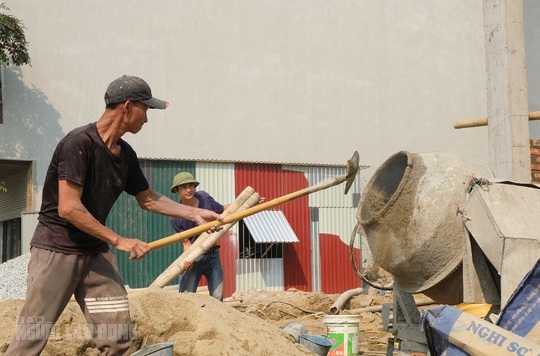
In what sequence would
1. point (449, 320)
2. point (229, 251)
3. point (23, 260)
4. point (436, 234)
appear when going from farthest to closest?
point (229, 251), point (23, 260), point (436, 234), point (449, 320)

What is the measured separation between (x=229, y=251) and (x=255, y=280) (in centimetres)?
96

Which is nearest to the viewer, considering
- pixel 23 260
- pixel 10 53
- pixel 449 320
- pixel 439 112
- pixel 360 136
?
pixel 449 320

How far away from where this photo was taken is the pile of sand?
518 centimetres

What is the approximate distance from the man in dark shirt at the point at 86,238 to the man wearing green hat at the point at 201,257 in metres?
3.04

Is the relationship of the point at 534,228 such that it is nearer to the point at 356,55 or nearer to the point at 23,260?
the point at 23,260

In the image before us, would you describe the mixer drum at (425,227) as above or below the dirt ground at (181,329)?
above

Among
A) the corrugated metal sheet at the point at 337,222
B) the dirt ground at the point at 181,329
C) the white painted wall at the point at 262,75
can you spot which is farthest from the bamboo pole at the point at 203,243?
the corrugated metal sheet at the point at 337,222

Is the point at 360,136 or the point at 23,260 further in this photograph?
the point at 360,136

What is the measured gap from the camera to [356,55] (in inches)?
709

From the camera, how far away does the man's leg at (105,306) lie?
386cm


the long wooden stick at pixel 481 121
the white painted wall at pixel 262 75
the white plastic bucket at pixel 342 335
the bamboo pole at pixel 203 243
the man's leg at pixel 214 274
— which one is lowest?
the white plastic bucket at pixel 342 335

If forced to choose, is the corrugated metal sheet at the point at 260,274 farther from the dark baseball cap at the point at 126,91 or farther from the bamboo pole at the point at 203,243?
the dark baseball cap at the point at 126,91

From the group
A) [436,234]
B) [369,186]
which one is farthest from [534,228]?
[369,186]

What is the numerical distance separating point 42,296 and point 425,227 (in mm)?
2824
